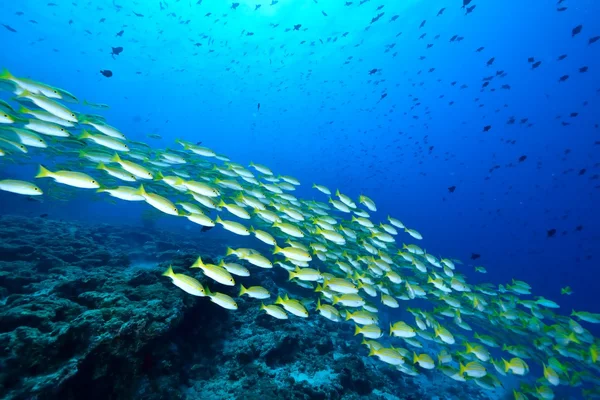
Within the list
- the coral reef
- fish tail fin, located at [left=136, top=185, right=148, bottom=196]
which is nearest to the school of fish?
fish tail fin, located at [left=136, top=185, right=148, bottom=196]

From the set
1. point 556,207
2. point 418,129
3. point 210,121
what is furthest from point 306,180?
point 210,121

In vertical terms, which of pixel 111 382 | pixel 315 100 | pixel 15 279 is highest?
pixel 315 100

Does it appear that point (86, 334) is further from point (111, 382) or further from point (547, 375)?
point (547, 375)

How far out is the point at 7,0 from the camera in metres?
58.2

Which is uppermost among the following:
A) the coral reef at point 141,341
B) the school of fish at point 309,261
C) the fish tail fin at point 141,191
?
the fish tail fin at point 141,191

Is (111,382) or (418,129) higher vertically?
(418,129)

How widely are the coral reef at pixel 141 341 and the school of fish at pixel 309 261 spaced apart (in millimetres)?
718

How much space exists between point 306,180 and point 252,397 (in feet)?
277

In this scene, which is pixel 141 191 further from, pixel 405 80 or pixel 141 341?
pixel 405 80

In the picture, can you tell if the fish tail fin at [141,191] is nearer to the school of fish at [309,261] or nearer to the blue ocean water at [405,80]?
the school of fish at [309,261]

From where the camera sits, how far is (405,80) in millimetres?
57094

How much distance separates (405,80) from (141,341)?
64.9 m

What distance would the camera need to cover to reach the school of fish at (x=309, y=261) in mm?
5543

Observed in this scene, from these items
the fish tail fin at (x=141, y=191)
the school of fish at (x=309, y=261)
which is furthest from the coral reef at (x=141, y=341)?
the fish tail fin at (x=141, y=191)
